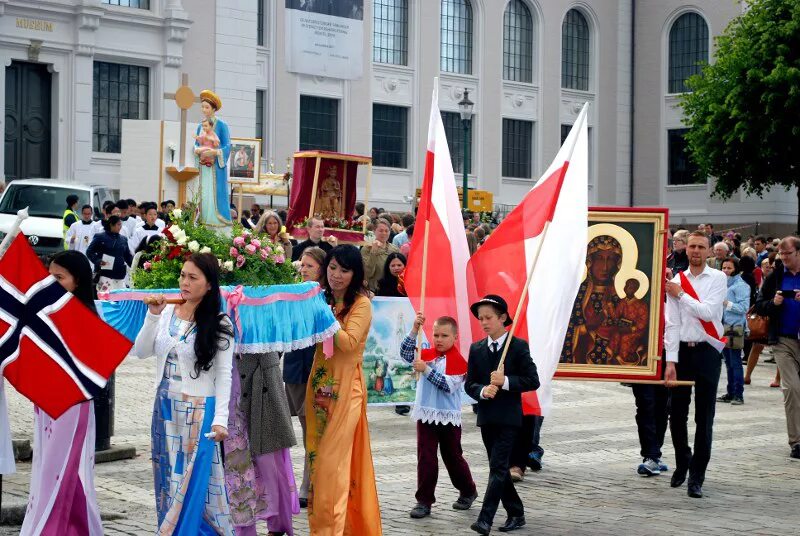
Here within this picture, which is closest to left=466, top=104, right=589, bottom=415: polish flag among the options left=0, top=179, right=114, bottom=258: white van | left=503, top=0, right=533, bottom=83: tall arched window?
left=0, top=179, right=114, bottom=258: white van

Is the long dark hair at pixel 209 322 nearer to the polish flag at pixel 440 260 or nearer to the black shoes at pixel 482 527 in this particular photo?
the black shoes at pixel 482 527

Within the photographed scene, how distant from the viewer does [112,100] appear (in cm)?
3525

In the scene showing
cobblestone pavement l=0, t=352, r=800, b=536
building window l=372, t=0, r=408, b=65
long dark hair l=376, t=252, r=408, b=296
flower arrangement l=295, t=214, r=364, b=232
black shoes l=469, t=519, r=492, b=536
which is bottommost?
cobblestone pavement l=0, t=352, r=800, b=536

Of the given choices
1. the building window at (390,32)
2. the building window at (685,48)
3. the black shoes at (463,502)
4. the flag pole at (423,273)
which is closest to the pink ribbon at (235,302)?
the flag pole at (423,273)

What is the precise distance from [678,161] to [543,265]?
4213cm

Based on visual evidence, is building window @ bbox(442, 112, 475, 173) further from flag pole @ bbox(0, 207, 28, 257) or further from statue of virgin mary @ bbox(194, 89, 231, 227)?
flag pole @ bbox(0, 207, 28, 257)

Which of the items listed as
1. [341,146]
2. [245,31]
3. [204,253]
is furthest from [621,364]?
[341,146]

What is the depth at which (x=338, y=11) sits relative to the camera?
4112cm

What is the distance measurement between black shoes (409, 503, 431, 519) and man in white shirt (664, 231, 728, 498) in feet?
7.78

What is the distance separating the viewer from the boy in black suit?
27.0 ft

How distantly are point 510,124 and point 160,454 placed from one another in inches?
1644

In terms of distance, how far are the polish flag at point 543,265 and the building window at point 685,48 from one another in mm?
40909

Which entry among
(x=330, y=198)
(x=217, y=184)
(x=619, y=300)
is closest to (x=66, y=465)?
(x=619, y=300)

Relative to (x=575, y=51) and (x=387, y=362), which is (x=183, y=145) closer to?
(x=387, y=362)
